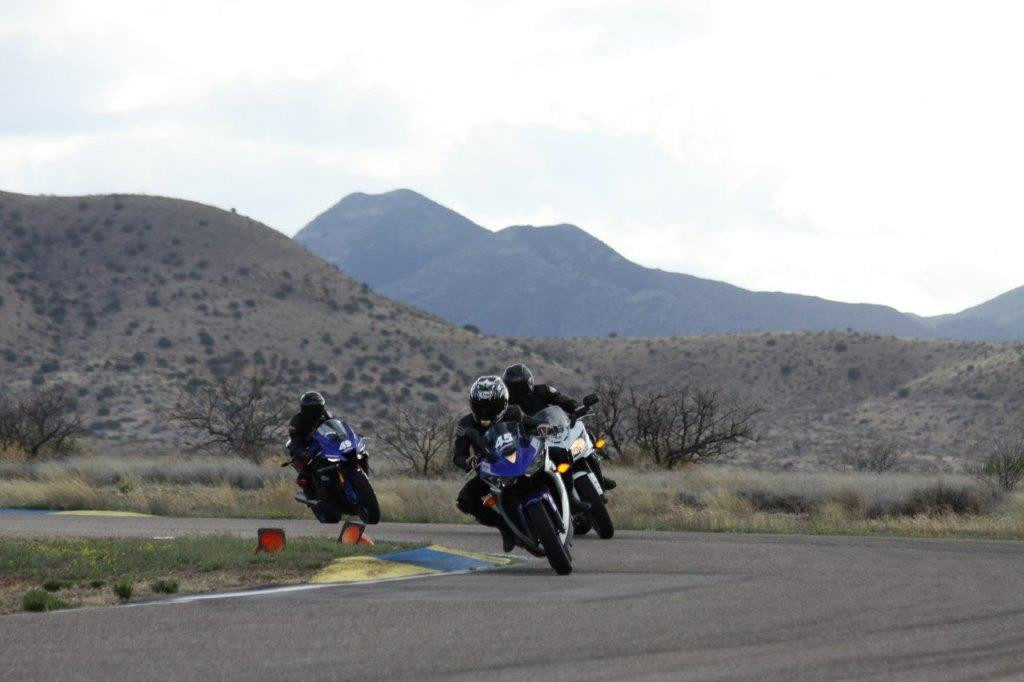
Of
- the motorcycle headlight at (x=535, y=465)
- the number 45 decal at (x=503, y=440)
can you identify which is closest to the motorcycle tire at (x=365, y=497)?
the number 45 decal at (x=503, y=440)

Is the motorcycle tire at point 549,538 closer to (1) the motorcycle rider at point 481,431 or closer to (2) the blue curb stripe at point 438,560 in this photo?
(1) the motorcycle rider at point 481,431

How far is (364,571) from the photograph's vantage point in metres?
12.9

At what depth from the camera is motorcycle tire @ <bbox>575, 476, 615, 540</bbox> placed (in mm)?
15648

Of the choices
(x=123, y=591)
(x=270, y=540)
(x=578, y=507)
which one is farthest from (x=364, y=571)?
(x=123, y=591)

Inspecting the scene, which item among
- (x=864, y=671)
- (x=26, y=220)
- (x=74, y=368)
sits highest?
(x=26, y=220)

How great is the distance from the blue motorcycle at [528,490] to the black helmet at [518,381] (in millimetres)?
2323

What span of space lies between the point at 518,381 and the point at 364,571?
3.31 meters

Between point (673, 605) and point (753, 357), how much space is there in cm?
9142

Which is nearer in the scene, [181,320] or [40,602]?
[40,602]

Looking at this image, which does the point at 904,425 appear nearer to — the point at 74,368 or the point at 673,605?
the point at 74,368

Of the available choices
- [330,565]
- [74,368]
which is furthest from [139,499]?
[74,368]

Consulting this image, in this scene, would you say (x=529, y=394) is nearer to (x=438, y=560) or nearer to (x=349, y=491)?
(x=438, y=560)

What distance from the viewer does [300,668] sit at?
7.77 metres

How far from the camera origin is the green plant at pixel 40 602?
34.6 feet
